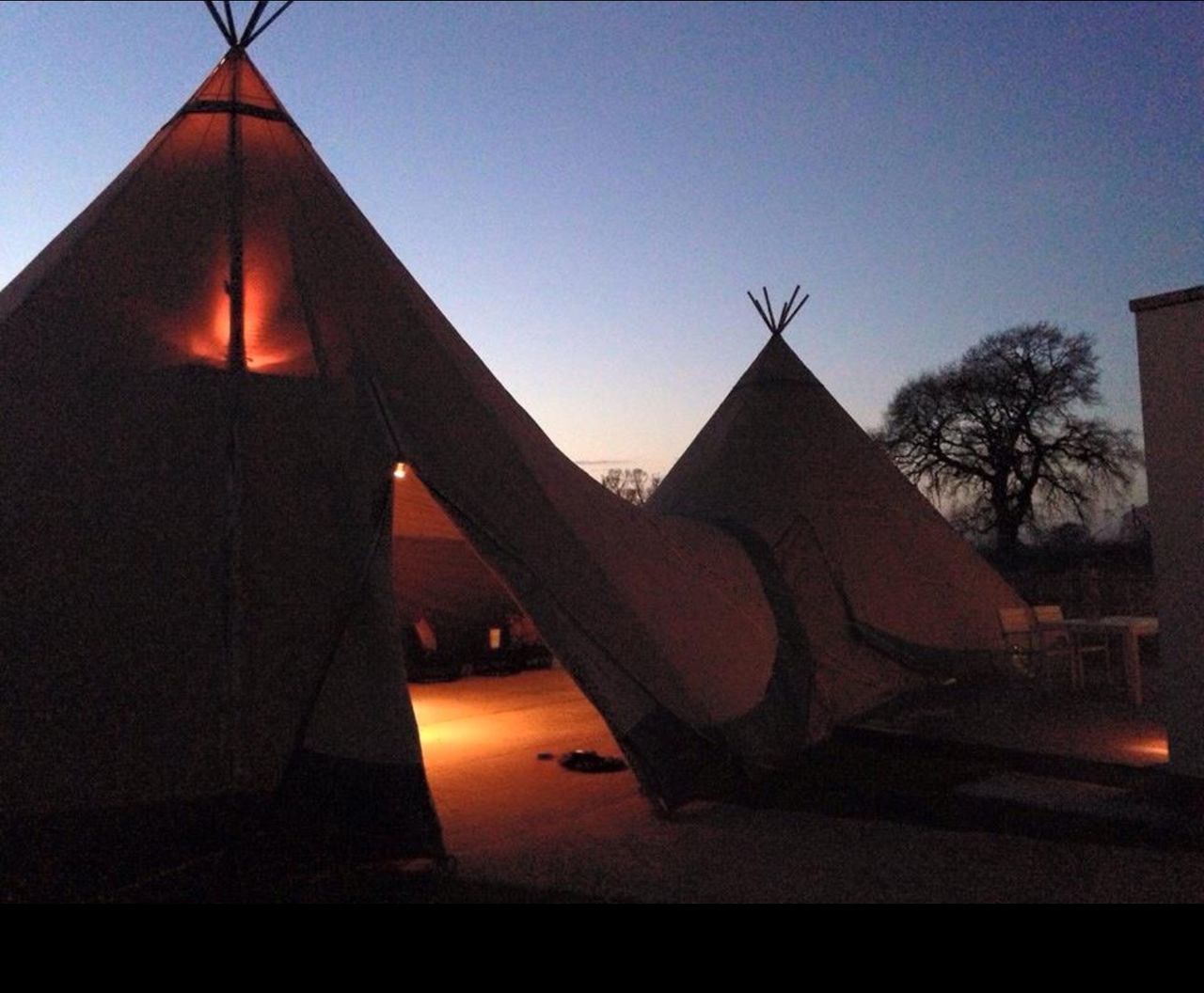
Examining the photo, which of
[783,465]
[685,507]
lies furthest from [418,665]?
[783,465]

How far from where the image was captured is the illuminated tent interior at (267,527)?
4.83 m

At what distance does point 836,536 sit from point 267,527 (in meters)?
6.01

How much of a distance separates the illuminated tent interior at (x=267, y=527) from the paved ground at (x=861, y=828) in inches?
18.1

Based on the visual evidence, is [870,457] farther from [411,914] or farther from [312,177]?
[411,914]

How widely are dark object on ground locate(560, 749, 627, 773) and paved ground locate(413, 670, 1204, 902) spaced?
107 millimetres

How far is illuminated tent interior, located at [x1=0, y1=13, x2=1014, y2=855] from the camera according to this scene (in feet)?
15.8

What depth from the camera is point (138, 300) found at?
600 cm

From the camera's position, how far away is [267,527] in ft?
17.4

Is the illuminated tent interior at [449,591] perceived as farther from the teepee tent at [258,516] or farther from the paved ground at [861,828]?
the teepee tent at [258,516]

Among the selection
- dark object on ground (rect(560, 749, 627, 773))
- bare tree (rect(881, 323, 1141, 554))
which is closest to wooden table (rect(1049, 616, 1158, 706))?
dark object on ground (rect(560, 749, 627, 773))

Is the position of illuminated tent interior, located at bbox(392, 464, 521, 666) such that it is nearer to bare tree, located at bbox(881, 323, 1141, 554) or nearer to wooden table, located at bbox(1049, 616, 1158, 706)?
wooden table, located at bbox(1049, 616, 1158, 706)

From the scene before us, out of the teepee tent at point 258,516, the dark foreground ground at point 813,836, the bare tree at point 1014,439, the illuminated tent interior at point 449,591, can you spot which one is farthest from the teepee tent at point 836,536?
the bare tree at point 1014,439

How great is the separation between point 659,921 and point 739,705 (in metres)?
2.95

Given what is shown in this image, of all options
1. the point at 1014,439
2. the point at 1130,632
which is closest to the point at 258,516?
the point at 1130,632
